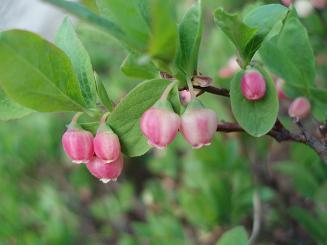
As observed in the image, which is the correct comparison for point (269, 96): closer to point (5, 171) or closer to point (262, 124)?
point (262, 124)

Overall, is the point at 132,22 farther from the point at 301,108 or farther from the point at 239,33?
the point at 301,108

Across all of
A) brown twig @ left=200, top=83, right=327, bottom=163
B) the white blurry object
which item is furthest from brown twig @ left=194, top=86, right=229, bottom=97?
the white blurry object

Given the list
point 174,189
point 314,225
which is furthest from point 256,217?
point 174,189

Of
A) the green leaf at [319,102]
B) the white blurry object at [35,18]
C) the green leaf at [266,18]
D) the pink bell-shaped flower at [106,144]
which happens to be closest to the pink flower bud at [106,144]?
the pink bell-shaped flower at [106,144]

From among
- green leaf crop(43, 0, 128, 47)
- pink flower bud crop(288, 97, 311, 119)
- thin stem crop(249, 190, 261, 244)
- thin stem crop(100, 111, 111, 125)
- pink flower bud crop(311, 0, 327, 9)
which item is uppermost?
green leaf crop(43, 0, 128, 47)

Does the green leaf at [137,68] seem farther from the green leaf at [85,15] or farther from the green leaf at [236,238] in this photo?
the green leaf at [236,238]

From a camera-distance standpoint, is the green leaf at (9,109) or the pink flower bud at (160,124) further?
the green leaf at (9,109)

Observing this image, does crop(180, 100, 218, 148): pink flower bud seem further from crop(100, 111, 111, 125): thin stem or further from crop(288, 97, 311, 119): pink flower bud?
crop(288, 97, 311, 119): pink flower bud
